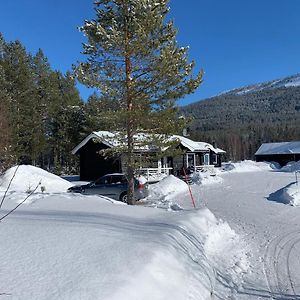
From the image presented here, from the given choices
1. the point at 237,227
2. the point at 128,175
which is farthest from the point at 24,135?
the point at 237,227

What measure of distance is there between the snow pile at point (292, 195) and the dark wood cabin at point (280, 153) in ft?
181

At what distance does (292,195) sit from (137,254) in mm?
14621

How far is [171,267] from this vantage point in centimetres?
661

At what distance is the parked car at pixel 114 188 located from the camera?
21127mm

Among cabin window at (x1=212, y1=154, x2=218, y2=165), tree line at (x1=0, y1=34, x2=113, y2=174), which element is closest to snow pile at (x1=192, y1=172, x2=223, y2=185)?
tree line at (x1=0, y1=34, x2=113, y2=174)

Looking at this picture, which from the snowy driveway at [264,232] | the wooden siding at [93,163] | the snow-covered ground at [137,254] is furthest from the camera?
the wooden siding at [93,163]

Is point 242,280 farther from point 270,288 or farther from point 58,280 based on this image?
point 58,280

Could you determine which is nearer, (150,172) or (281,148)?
(150,172)

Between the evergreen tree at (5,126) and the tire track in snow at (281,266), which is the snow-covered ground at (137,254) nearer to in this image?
the tire track in snow at (281,266)

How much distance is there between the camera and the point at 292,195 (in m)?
19.5

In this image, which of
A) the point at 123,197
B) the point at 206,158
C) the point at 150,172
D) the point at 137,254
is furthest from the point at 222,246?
the point at 206,158

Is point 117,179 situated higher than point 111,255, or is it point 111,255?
point 117,179

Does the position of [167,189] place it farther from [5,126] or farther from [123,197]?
[5,126]

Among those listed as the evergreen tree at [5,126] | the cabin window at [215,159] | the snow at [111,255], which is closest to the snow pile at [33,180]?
the evergreen tree at [5,126]
